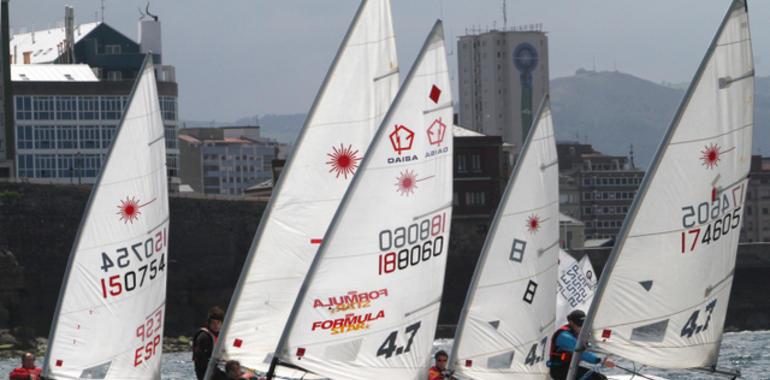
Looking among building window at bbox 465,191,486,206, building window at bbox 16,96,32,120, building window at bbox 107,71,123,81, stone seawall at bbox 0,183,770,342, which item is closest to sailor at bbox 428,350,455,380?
stone seawall at bbox 0,183,770,342

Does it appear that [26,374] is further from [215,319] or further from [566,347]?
[566,347]

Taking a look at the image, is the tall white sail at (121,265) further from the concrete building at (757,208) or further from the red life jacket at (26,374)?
the concrete building at (757,208)

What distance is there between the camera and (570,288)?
39.3 m

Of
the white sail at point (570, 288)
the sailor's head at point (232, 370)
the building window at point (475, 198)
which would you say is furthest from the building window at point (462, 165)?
the sailor's head at point (232, 370)

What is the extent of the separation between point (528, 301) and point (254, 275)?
12.0 feet

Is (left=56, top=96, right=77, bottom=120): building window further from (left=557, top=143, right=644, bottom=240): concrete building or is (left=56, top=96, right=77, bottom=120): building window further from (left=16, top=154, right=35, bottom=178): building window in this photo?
(left=557, top=143, right=644, bottom=240): concrete building

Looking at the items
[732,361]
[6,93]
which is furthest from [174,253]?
[732,361]

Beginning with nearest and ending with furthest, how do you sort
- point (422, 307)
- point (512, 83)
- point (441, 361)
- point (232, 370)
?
1. point (232, 370)
2. point (422, 307)
3. point (441, 361)
4. point (512, 83)

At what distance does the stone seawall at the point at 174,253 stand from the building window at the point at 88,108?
14.9 meters

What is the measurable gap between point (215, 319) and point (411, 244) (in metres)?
2.75

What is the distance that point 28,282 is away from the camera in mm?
78312

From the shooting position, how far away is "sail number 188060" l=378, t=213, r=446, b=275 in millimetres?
21188

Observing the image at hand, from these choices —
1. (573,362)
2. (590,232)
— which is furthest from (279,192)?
(590,232)

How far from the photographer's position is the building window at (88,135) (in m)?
95.6
